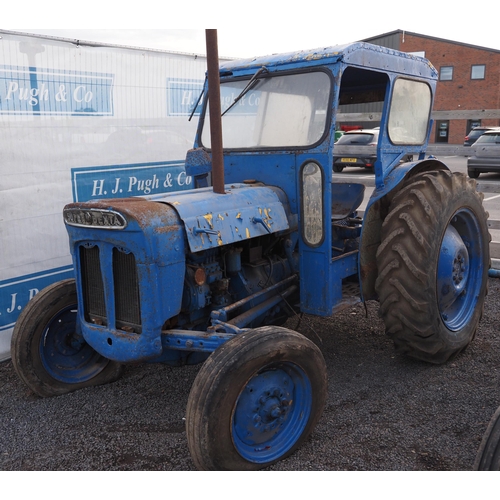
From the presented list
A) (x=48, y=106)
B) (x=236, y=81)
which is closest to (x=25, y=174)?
(x=48, y=106)

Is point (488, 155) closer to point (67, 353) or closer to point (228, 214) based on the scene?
point (228, 214)

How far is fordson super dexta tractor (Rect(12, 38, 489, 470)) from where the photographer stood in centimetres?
293

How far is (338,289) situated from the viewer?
3848 millimetres

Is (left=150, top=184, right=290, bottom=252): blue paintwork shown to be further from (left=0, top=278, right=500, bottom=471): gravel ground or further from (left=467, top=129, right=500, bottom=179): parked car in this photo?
(left=467, top=129, right=500, bottom=179): parked car

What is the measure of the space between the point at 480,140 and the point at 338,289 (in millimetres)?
12563

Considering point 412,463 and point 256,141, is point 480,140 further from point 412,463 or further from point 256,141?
point 412,463

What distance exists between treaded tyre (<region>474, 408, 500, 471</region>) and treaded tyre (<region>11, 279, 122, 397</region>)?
103 inches

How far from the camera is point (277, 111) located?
384 cm

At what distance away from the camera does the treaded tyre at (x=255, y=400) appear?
264 centimetres

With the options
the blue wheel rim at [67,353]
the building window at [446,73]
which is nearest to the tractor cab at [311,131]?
the blue wheel rim at [67,353]

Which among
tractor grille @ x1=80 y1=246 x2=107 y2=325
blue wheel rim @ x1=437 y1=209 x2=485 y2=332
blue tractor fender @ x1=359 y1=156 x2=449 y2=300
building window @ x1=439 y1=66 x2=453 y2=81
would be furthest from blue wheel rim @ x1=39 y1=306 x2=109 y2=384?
building window @ x1=439 y1=66 x2=453 y2=81

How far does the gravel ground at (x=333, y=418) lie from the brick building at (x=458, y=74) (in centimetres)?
3151

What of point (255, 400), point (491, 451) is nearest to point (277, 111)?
point (255, 400)

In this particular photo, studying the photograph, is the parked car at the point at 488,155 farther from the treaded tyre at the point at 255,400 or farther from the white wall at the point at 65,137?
the treaded tyre at the point at 255,400
